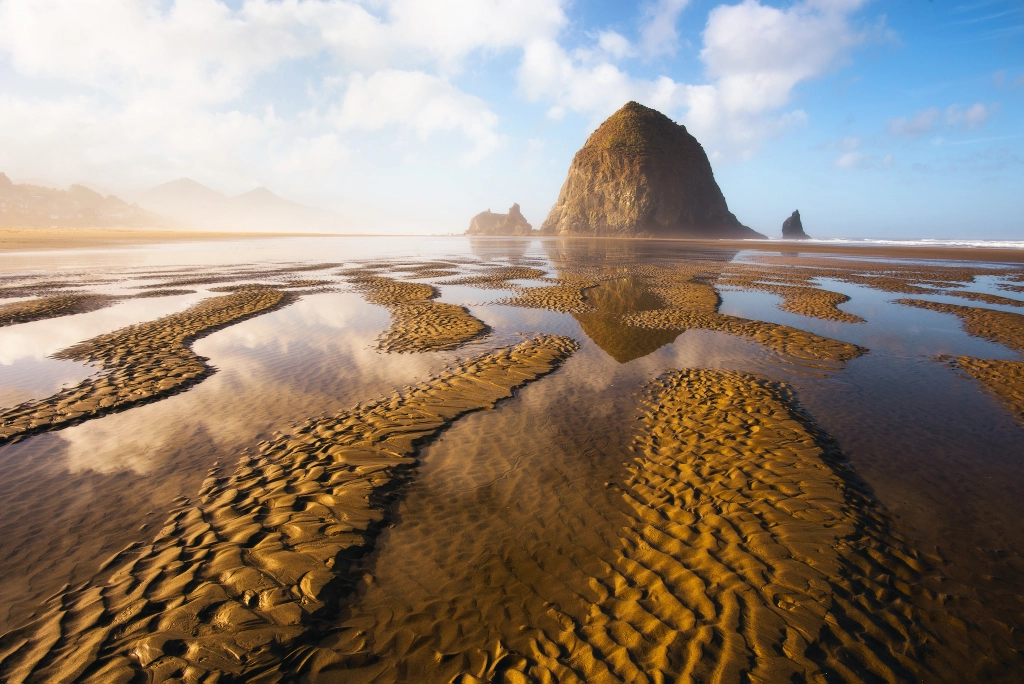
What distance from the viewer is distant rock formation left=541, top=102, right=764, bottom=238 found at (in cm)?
13762

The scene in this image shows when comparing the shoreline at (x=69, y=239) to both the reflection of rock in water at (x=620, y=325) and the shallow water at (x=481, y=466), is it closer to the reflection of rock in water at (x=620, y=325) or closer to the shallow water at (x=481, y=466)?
the shallow water at (x=481, y=466)

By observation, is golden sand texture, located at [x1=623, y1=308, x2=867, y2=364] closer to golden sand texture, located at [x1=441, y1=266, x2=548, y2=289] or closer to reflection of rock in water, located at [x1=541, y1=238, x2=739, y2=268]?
golden sand texture, located at [x1=441, y1=266, x2=548, y2=289]

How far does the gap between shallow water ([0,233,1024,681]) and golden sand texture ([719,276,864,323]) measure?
11.4ft

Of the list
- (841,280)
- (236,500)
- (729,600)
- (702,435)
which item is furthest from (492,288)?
(841,280)

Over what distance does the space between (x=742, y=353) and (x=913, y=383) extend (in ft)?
12.7

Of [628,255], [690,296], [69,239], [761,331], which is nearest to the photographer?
[761,331]

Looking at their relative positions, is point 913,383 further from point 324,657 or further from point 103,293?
Result: point 103,293

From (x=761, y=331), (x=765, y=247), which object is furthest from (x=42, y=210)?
(x=765, y=247)

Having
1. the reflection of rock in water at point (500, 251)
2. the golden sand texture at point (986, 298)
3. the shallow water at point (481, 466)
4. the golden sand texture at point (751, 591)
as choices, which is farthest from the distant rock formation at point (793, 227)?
the golden sand texture at point (751, 591)

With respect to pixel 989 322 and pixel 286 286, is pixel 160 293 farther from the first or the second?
pixel 989 322

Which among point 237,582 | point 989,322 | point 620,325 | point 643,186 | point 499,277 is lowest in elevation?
point 237,582

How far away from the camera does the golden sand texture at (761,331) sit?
12.5m

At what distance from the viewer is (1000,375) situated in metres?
10.9

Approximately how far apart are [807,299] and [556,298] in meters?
13.2
